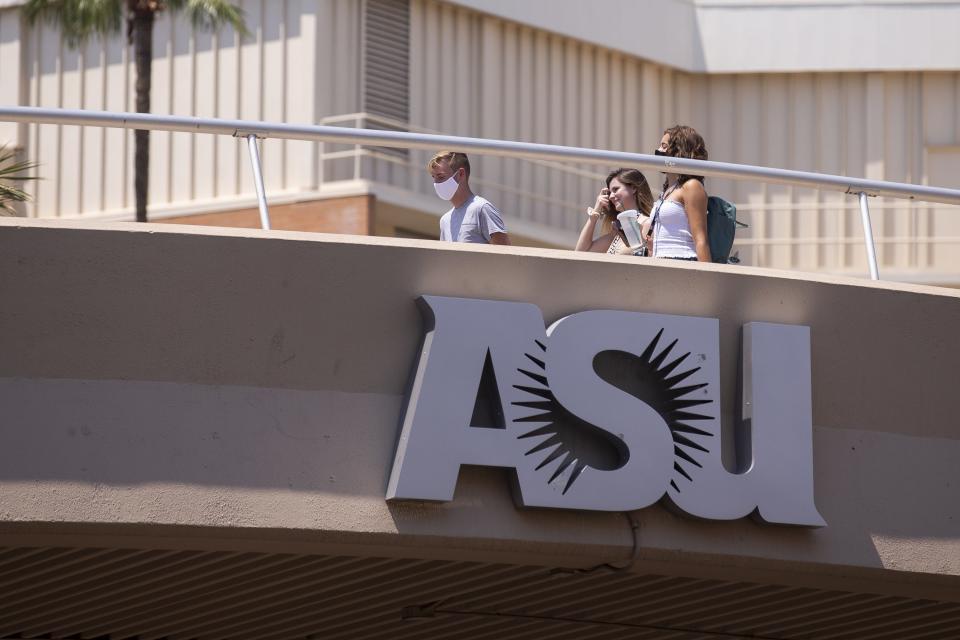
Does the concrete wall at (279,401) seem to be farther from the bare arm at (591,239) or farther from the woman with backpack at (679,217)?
the bare arm at (591,239)

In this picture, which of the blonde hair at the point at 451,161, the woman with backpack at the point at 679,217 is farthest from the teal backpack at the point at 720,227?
the blonde hair at the point at 451,161

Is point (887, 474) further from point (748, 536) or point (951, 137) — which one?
point (951, 137)

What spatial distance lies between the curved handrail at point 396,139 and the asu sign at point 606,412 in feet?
2.82

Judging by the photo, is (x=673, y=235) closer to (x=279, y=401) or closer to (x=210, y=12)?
(x=279, y=401)

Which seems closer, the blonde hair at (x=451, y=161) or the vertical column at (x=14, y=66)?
the blonde hair at (x=451, y=161)

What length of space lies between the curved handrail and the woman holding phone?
61 cm

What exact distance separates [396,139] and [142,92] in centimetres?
1416

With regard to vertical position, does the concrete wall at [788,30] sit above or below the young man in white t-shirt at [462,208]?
above

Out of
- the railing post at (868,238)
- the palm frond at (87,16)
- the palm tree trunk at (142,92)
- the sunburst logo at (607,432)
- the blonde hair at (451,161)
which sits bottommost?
the sunburst logo at (607,432)

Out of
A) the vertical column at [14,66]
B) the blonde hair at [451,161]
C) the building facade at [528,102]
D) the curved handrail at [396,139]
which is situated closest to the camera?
the curved handrail at [396,139]

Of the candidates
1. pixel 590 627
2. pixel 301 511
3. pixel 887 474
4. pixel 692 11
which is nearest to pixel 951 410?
pixel 887 474

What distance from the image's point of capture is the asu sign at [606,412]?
9.70 metres

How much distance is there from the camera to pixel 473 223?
10836 millimetres

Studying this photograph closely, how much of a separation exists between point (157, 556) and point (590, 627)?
3453 mm
